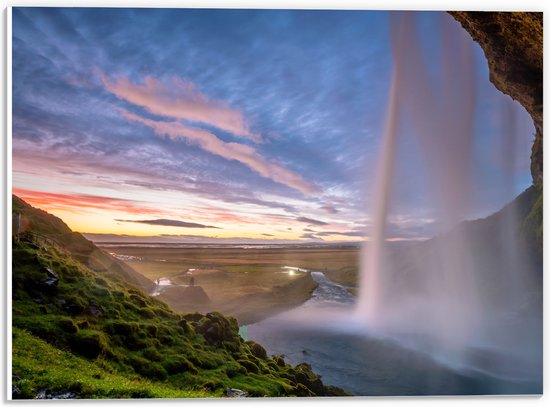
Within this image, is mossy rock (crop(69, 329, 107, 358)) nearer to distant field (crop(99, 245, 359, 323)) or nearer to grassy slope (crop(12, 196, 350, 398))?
grassy slope (crop(12, 196, 350, 398))

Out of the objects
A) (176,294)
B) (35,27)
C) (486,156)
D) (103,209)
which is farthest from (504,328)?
(35,27)

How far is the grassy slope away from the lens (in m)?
5.09

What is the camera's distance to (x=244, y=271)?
6.32 meters

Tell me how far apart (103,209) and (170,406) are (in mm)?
3137

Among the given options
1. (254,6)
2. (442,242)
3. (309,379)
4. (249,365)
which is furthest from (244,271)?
(254,6)

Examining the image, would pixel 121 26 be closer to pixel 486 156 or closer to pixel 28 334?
pixel 28 334

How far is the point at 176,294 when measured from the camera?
601 centimetres

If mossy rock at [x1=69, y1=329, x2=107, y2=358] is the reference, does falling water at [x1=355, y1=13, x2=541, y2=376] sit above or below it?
above

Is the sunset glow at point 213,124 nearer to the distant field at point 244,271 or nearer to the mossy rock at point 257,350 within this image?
the distant field at point 244,271

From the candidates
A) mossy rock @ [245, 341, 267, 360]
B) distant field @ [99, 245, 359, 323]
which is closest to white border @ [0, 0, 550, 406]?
mossy rock @ [245, 341, 267, 360]

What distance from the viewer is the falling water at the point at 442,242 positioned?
6141 mm

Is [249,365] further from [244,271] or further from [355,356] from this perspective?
[355,356]

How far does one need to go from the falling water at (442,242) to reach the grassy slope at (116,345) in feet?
6.10

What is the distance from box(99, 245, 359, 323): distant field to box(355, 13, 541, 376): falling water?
71 cm
